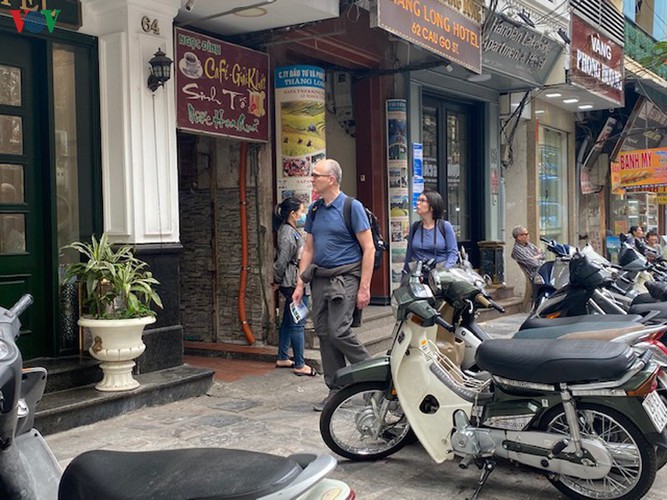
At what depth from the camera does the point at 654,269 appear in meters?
7.89

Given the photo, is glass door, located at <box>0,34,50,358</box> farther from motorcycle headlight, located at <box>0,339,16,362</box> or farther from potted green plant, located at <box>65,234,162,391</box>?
motorcycle headlight, located at <box>0,339,16,362</box>

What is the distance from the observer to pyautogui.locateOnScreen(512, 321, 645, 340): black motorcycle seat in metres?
4.22

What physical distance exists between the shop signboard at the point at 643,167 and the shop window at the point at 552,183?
1.24 m

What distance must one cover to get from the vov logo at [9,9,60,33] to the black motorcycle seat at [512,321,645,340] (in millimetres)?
4415

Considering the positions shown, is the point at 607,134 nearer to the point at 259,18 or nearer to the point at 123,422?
the point at 259,18

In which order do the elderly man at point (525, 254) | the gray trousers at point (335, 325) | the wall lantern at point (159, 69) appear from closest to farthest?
the gray trousers at point (335, 325), the wall lantern at point (159, 69), the elderly man at point (525, 254)

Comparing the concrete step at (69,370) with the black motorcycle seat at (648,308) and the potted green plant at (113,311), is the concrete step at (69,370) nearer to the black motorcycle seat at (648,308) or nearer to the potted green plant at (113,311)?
the potted green plant at (113,311)

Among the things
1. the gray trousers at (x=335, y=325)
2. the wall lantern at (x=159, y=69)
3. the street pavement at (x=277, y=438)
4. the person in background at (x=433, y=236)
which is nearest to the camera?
the street pavement at (x=277, y=438)

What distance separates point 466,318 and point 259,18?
4002 millimetres

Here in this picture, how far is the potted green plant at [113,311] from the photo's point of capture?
18.1ft

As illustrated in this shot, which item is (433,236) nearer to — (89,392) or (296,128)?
(296,128)

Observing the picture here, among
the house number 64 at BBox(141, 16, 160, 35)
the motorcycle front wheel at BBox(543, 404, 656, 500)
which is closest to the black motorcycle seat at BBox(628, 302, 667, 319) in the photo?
the motorcycle front wheel at BBox(543, 404, 656, 500)

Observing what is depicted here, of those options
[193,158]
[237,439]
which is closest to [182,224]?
[193,158]

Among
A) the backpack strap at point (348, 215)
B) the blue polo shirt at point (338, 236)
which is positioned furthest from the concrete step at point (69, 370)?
the backpack strap at point (348, 215)
